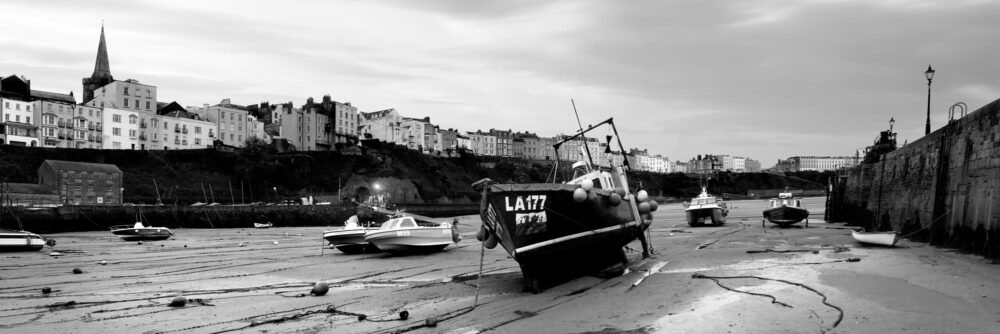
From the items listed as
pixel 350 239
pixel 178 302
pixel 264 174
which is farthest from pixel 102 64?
pixel 178 302

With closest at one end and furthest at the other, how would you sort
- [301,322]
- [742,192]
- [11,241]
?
1. [301,322]
2. [11,241]
3. [742,192]

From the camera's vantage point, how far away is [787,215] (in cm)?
3822

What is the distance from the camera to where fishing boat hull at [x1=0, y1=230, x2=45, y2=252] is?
29859mm

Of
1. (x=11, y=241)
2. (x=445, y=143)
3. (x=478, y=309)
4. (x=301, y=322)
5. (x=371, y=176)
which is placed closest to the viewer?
(x=301, y=322)

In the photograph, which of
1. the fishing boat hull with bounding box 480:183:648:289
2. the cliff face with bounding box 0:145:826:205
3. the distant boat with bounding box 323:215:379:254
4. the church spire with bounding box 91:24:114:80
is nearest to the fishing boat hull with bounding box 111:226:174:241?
the distant boat with bounding box 323:215:379:254

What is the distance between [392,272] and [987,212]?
16.3 meters

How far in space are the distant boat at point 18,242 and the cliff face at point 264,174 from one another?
148 feet

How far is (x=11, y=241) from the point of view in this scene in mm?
30031

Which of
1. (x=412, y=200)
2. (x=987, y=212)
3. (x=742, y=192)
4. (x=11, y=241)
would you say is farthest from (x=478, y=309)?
(x=742, y=192)

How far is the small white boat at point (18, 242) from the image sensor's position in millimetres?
29859

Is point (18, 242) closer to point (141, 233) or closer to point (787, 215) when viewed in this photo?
point (141, 233)

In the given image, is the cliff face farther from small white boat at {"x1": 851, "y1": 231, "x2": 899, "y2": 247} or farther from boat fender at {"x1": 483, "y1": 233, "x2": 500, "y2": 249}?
small white boat at {"x1": 851, "y1": 231, "x2": 899, "y2": 247}

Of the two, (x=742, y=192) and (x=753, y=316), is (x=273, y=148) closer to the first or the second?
(x=753, y=316)

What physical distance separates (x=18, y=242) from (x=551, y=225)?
95.4 feet
